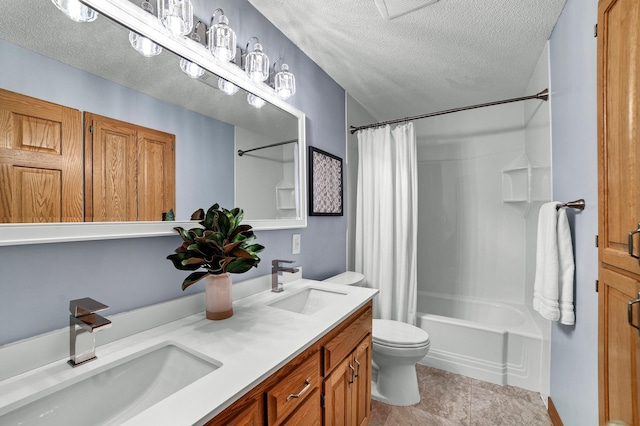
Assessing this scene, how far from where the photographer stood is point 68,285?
821 millimetres

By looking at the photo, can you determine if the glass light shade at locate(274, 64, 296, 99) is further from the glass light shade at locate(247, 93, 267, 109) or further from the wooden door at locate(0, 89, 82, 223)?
the wooden door at locate(0, 89, 82, 223)

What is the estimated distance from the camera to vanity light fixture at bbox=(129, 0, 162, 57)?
97 centimetres

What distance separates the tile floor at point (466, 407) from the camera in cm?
168

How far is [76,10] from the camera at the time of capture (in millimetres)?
839

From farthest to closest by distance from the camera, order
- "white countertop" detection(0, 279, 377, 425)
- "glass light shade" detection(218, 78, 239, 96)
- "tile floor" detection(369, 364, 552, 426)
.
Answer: "tile floor" detection(369, 364, 552, 426) < "glass light shade" detection(218, 78, 239, 96) < "white countertop" detection(0, 279, 377, 425)

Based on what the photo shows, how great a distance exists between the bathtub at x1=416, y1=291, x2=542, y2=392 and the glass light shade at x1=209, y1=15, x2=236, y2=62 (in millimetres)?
2299

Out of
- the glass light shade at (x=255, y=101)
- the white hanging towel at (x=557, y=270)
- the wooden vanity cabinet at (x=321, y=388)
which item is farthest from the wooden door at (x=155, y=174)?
the white hanging towel at (x=557, y=270)

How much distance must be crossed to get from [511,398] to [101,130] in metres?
2.67

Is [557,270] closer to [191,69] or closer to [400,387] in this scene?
Answer: [400,387]

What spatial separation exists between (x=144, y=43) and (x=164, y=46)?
7cm

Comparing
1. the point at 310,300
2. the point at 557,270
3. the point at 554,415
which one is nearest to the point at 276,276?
the point at 310,300

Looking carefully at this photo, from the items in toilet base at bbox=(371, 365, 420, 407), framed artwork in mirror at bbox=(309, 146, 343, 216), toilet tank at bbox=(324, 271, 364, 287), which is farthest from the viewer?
toilet tank at bbox=(324, 271, 364, 287)

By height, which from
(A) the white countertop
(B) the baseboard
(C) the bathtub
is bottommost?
(B) the baseboard

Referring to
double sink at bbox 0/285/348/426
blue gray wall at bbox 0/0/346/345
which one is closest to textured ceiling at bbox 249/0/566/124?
blue gray wall at bbox 0/0/346/345
